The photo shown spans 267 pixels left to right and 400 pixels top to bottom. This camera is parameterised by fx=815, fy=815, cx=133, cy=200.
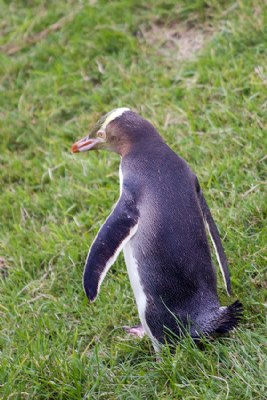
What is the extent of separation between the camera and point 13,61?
6000 millimetres

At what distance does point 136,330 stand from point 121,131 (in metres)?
0.88

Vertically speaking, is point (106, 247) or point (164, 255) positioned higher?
point (106, 247)

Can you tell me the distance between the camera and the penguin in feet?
10.5

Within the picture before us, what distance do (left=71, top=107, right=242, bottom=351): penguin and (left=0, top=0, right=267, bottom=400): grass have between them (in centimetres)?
13

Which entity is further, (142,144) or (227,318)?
(142,144)

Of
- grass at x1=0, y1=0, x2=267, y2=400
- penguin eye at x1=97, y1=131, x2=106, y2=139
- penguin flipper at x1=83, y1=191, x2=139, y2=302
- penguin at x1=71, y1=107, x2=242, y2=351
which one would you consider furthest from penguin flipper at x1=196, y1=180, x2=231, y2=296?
penguin eye at x1=97, y1=131, x2=106, y2=139

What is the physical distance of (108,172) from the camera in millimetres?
4715

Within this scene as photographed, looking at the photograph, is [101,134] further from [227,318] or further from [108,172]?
[227,318]

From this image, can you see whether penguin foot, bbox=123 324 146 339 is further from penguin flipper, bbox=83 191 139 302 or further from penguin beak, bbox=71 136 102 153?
penguin beak, bbox=71 136 102 153

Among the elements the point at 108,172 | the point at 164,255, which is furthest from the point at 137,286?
the point at 108,172

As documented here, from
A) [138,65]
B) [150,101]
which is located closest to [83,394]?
[150,101]

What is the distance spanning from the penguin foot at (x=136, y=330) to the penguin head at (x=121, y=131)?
30.2 inches

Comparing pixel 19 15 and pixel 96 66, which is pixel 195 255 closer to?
pixel 96 66

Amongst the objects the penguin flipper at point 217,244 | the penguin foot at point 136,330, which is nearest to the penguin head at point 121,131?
the penguin flipper at point 217,244
